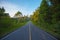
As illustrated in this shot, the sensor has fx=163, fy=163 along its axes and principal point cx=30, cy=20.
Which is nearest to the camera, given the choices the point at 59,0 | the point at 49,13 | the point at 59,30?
the point at 59,30

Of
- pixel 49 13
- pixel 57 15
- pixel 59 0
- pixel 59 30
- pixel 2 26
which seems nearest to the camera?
pixel 59 30

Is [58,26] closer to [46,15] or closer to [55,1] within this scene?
[55,1]

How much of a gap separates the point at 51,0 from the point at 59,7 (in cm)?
1021

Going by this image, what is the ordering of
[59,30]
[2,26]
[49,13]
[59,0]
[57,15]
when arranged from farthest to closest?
1. [49,13]
2. [2,26]
3. [59,0]
4. [57,15]
5. [59,30]

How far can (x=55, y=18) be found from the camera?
101 ft

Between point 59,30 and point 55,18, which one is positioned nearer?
point 59,30

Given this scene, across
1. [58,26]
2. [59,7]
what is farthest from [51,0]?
[58,26]

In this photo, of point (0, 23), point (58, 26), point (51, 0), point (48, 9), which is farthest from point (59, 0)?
point (0, 23)

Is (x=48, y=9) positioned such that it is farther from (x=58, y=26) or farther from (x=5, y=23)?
(x=58, y=26)

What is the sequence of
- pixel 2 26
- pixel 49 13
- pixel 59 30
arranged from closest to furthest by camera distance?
pixel 59 30
pixel 2 26
pixel 49 13

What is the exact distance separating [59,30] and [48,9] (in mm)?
18551

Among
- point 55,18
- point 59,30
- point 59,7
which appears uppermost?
point 59,7

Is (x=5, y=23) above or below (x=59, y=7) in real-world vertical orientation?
below

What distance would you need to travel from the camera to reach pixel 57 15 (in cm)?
2989
